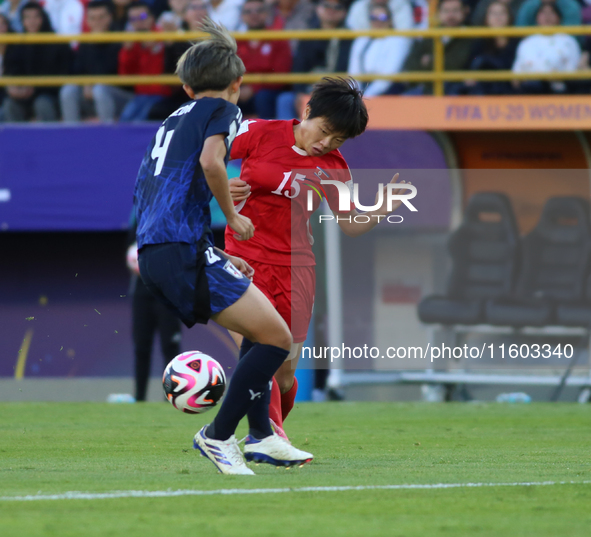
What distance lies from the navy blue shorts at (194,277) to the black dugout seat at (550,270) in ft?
22.2

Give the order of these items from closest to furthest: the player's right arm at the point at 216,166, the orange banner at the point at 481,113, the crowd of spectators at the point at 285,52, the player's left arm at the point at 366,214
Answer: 1. the player's right arm at the point at 216,166
2. the player's left arm at the point at 366,214
3. the orange banner at the point at 481,113
4. the crowd of spectators at the point at 285,52

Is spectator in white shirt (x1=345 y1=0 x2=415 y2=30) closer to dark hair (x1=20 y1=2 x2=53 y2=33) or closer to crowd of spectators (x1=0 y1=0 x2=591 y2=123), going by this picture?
crowd of spectators (x1=0 y1=0 x2=591 y2=123)

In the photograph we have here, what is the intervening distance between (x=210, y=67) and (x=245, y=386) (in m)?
1.26

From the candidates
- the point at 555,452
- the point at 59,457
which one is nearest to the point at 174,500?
the point at 59,457

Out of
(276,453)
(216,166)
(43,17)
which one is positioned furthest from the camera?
(43,17)

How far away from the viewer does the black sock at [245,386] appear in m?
4.05

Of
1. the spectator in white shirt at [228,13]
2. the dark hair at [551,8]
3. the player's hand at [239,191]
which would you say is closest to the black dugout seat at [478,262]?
the dark hair at [551,8]

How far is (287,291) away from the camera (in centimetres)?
486

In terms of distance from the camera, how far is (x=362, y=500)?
3420 mm

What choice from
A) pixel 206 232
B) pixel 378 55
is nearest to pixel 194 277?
pixel 206 232

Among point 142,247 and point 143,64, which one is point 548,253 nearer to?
point 143,64

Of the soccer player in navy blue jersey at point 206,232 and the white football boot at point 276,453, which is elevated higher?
the soccer player in navy blue jersey at point 206,232

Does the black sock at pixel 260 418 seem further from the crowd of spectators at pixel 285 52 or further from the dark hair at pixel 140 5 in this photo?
the dark hair at pixel 140 5

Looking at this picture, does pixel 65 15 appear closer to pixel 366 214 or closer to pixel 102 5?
pixel 102 5
